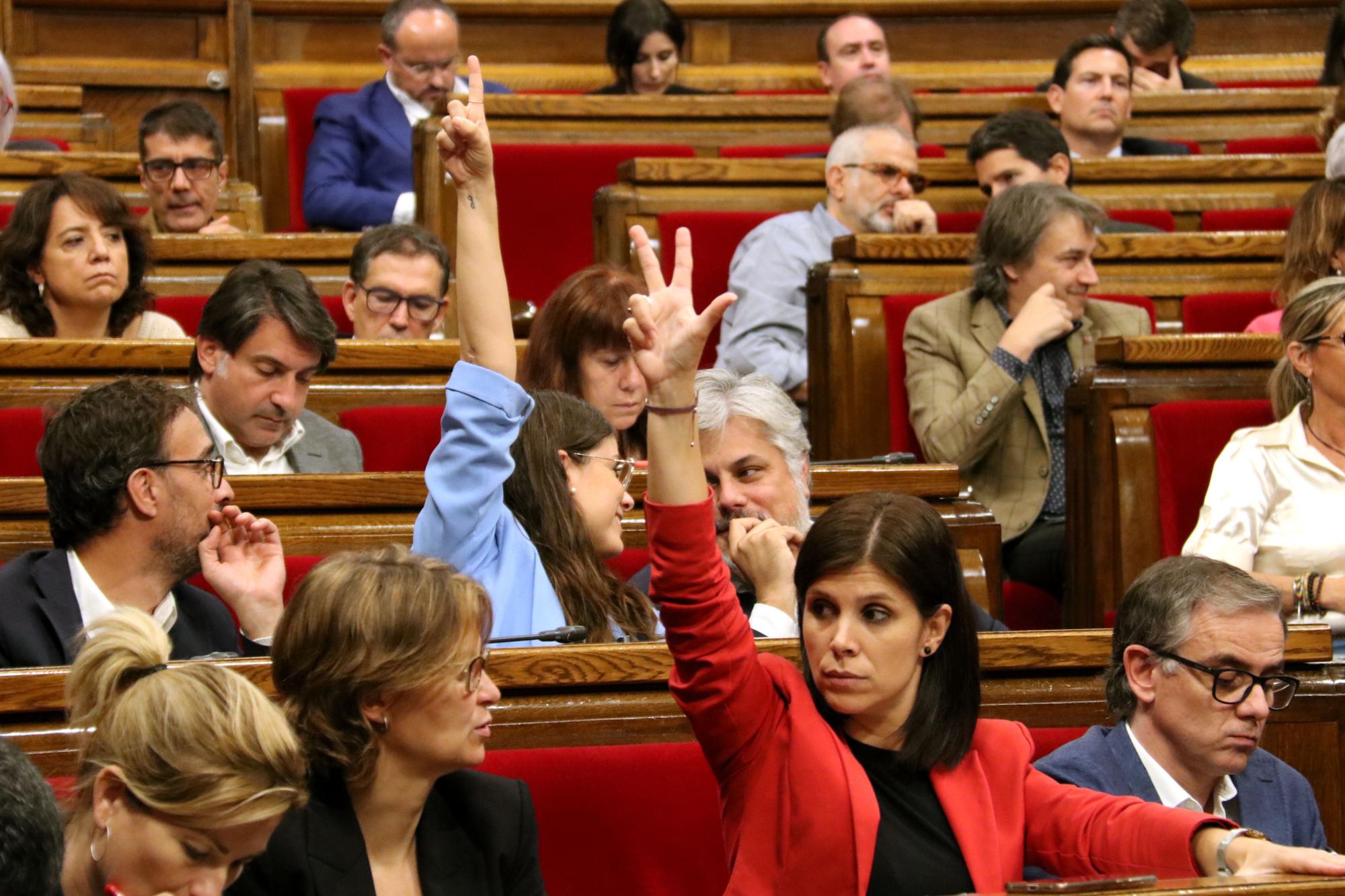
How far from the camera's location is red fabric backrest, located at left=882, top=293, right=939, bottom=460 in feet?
5.68

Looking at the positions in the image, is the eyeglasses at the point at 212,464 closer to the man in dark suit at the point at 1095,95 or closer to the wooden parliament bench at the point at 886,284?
the wooden parliament bench at the point at 886,284

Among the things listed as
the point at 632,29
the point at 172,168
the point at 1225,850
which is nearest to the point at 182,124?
the point at 172,168

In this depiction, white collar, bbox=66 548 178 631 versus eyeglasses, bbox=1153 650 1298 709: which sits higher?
white collar, bbox=66 548 178 631

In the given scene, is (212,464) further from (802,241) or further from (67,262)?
(802,241)

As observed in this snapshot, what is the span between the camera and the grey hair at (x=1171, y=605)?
94 centimetres

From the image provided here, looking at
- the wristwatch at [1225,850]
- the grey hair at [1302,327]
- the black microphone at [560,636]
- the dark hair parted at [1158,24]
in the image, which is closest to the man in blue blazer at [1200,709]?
the wristwatch at [1225,850]

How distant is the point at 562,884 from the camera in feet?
2.96

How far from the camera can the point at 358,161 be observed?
7.58ft

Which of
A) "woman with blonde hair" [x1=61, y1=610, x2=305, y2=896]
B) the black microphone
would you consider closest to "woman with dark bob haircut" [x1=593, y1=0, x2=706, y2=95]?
the black microphone

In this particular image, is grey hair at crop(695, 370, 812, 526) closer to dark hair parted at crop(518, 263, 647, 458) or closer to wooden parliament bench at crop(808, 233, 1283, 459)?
dark hair parted at crop(518, 263, 647, 458)

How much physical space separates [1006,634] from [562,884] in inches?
11.3

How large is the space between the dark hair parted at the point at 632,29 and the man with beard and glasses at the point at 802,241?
586mm

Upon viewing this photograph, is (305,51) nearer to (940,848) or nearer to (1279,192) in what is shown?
(1279,192)

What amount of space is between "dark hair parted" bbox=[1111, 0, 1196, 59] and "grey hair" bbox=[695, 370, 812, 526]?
5.33 ft
